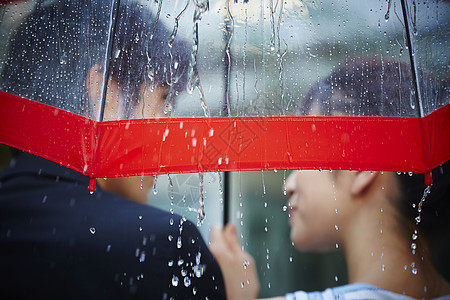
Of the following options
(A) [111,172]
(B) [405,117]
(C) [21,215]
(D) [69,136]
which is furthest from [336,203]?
Answer: (C) [21,215]

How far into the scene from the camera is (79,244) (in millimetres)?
1549

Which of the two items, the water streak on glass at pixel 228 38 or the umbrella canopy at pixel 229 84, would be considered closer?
the umbrella canopy at pixel 229 84

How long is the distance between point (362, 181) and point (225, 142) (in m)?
0.77

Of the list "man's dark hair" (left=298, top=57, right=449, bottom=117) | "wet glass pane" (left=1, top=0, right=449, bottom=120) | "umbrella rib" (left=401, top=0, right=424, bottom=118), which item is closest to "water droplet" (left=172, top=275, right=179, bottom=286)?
"wet glass pane" (left=1, top=0, right=449, bottom=120)

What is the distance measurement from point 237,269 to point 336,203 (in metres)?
0.59

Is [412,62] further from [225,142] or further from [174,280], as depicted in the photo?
[174,280]

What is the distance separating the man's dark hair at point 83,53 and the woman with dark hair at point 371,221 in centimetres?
67

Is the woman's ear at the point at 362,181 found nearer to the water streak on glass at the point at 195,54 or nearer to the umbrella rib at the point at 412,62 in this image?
the umbrella rib at the point at 412,62

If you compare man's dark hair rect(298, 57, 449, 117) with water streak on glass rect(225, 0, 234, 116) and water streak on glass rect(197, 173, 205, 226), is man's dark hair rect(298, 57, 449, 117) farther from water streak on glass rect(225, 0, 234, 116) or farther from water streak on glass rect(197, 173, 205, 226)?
water streak on glass rect(197, 173, 205, 226)

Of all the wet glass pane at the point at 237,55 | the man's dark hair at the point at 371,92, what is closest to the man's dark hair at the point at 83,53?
→ the wet glass pane at the point at 237,55

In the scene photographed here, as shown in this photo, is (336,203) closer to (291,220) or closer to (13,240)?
(291,220)

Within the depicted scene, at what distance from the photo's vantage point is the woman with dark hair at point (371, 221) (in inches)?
68.9

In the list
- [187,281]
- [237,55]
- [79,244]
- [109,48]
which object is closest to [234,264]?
[187,281]

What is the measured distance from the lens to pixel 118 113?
1758 millimetres
